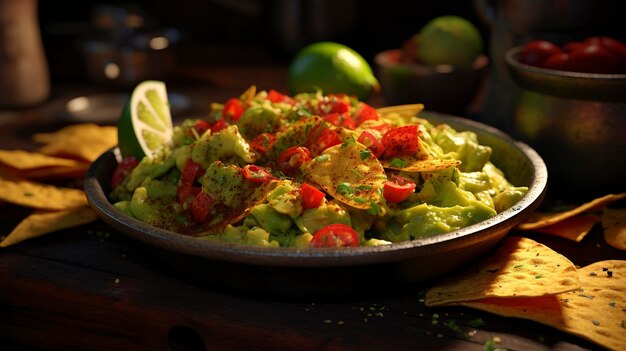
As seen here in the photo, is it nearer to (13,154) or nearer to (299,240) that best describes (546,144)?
(299,240)

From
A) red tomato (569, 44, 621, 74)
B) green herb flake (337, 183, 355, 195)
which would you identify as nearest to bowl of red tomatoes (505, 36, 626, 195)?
red tomato (569, 44, 621, 74)

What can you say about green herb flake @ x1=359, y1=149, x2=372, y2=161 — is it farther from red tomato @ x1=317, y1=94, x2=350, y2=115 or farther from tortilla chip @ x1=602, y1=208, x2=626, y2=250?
tortilla chip @ x1=602, y1=208, x2=626, y2=250

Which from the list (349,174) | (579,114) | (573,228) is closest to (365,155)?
(349,174)

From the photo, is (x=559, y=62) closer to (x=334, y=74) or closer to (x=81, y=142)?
(x=334, y=74)

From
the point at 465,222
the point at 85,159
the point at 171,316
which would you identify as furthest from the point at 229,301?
the point at 85,159

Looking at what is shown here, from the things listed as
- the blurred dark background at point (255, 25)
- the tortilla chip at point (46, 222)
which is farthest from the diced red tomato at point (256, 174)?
the blurred dark background at point (255, 25)

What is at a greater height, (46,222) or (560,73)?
(560,73)

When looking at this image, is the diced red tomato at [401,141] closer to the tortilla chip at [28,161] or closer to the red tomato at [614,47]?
the red tomato at [614,47]
